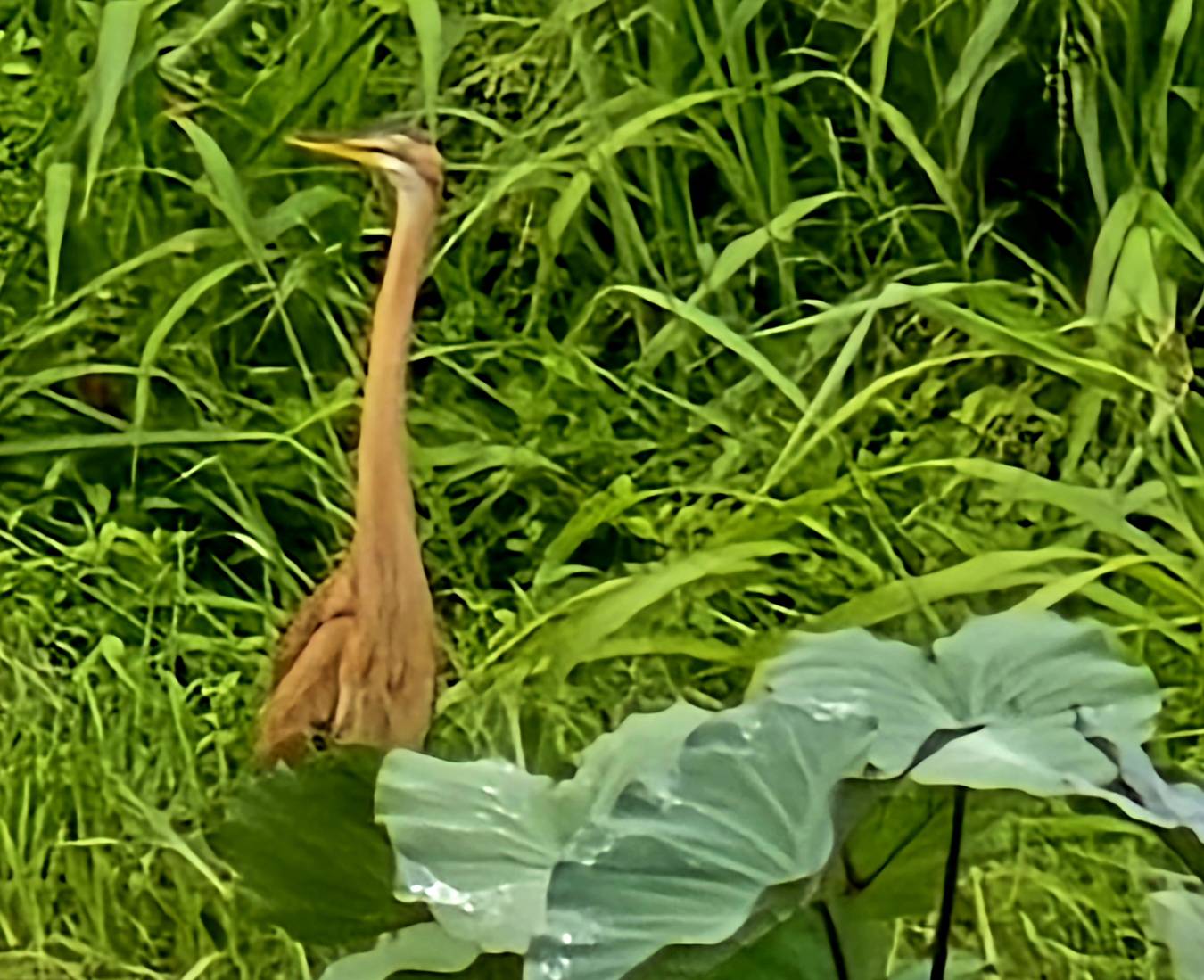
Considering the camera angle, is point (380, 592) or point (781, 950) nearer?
point (781, 950)

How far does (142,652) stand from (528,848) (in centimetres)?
23

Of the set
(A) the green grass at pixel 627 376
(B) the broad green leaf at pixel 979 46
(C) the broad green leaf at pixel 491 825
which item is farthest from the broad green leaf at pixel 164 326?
(B) the broad green leaf at pixel 979 46

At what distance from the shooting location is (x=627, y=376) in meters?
0.59

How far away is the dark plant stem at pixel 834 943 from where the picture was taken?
0.46 meters

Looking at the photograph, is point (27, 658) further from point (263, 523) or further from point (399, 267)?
point (399, 267)

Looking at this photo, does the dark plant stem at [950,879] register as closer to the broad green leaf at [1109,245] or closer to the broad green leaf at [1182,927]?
the broad green leaf at [1182,927]

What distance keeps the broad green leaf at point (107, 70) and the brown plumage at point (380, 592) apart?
3.8 inches

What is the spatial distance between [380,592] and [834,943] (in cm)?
24

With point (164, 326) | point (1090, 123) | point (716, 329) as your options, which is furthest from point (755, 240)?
point (164, 326)

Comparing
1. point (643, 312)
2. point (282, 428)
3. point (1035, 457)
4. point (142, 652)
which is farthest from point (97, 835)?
point (1035, 457)

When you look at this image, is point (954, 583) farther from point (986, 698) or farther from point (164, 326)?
point (164, 326)

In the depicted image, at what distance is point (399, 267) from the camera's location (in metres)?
→ 0.59

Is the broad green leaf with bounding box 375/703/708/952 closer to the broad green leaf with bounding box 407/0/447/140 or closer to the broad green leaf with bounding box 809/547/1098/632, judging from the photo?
the broad green leaf with bounding box 809/547/1098/632

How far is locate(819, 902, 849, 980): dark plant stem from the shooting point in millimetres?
459
